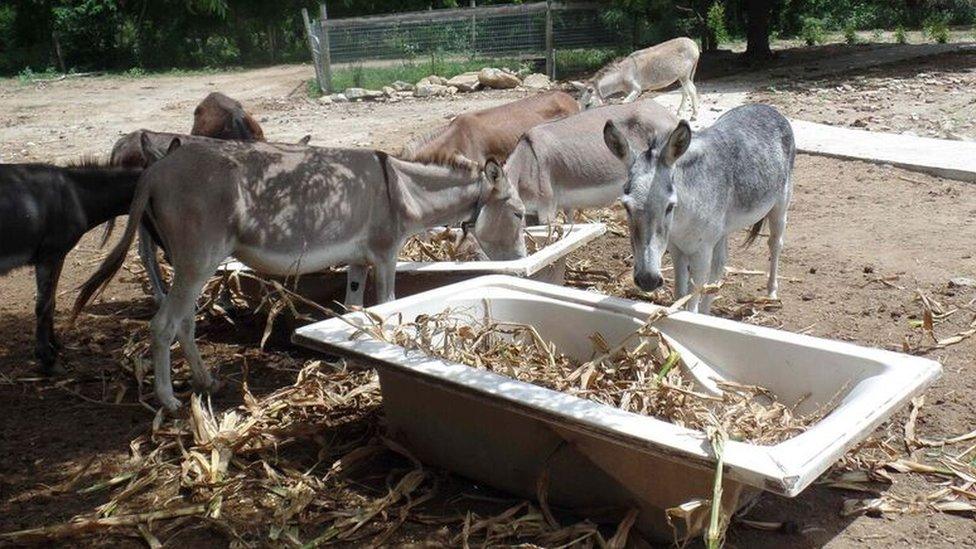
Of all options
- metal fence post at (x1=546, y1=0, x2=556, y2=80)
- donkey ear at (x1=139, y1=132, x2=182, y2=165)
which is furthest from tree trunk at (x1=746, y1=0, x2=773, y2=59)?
donkey ear at (x1=139, y1=132, x2=182, y2=165)

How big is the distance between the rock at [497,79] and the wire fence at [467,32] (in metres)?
1.47

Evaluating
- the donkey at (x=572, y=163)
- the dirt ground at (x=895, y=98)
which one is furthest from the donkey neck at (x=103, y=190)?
the dirt ground at (x=895, y=98)

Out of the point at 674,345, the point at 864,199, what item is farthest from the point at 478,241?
the point at 864,199

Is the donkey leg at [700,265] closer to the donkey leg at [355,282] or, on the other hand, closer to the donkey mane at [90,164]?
the donkey leg at [355,282]

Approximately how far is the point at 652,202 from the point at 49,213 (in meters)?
3.38

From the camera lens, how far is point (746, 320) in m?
5.97

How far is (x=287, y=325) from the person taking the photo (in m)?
5.89

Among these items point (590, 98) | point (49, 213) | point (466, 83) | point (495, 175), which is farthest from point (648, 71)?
point (49, 213)

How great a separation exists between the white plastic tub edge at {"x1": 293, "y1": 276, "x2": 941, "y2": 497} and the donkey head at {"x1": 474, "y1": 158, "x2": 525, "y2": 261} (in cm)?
→ 191

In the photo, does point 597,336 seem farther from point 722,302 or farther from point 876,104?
→ point 876,104

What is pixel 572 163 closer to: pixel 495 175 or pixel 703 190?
pixel 495 175

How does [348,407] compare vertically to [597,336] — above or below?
below

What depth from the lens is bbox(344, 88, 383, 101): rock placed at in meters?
17.3

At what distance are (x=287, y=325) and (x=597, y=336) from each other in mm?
2307
